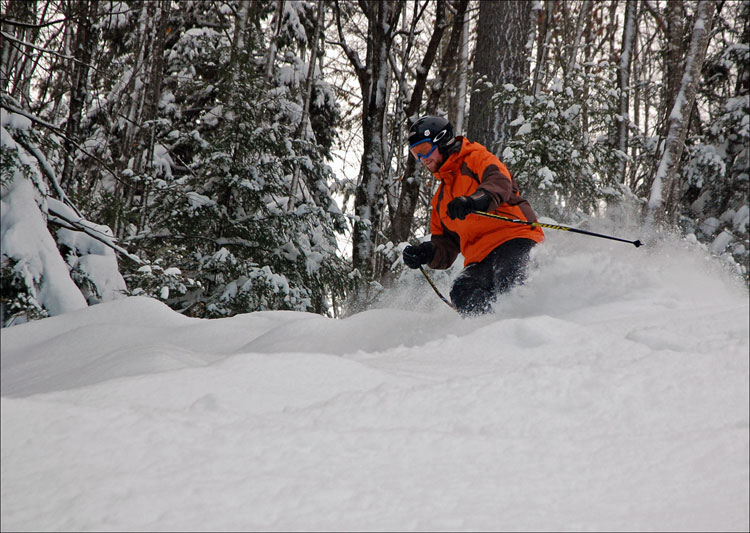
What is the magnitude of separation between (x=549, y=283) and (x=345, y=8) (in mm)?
11437

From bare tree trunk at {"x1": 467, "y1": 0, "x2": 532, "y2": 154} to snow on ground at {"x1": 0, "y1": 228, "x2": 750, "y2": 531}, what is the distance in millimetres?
6012

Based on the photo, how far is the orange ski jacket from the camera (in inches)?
171

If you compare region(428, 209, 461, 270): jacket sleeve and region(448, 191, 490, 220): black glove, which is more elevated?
region(448, 191, 490, 220): black glove

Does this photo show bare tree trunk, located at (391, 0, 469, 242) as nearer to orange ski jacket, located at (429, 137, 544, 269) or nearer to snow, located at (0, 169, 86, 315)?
orange ski jacket, located at (429, 137, 544, 269)

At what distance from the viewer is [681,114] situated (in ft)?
28.8

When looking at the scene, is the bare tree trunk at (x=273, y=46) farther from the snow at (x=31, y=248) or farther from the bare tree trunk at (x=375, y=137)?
the snow at (x=31, y=248)

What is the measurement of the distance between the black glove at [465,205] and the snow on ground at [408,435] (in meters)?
1.34

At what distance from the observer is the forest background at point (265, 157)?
4777 millimetres

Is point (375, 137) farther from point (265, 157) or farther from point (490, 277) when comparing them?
point (490, 277)

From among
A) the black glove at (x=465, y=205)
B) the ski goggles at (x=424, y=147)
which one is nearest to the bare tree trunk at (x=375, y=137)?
the ski goggles at (x=424, y=147)

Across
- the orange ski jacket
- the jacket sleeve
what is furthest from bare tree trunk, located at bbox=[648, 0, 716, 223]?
the orange ski jacket

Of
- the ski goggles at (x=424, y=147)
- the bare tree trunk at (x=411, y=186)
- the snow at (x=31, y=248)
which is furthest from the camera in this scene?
the bare tree trunk at (x=411, y=186)

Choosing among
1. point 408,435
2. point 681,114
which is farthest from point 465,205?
point 681,114

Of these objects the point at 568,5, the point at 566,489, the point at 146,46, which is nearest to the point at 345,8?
the point at 146,46
